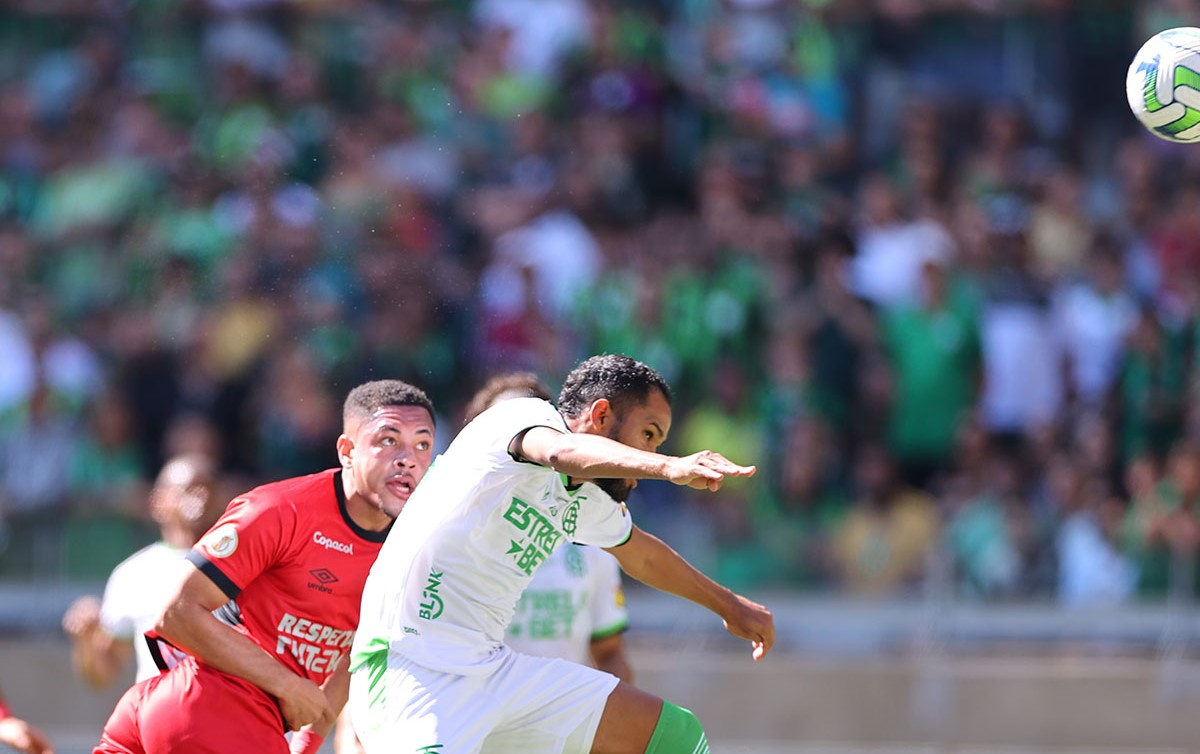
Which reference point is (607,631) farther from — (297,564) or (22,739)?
(22,739)

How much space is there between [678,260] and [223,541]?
650cm

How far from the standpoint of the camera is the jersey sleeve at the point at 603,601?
7.30m

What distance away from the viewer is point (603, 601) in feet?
24.0

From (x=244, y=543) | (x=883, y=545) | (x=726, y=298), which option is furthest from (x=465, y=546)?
(x=726, y=298)

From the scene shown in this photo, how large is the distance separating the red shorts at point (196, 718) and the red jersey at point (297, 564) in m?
0.22

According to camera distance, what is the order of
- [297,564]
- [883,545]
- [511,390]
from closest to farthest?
1. [297,564]
2. [511,390]
3. [883,545]

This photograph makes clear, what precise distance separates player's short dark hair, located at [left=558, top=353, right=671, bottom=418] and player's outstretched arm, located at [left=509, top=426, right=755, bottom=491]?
0.12 meters

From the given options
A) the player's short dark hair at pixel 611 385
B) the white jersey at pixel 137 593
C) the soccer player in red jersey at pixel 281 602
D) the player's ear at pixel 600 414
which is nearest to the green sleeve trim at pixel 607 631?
the soccer player in red jersey at pixel 281 602

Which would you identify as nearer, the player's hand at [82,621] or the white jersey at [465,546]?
the white jersey at [465,546]

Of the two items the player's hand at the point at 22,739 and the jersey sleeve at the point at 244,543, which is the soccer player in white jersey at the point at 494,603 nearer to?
the jersey sleeve at the point at 244,543

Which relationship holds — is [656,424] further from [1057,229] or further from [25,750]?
[1057,229]

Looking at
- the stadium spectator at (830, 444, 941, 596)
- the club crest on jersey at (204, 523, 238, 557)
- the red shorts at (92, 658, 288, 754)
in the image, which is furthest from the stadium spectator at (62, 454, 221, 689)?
the stadium spectator at (830, 444, 941, 596)

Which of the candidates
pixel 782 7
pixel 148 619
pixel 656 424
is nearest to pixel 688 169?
pixel 782 7

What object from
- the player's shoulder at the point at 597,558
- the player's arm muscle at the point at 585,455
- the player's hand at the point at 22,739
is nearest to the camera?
the player's arm muscle at the point at 585,455
